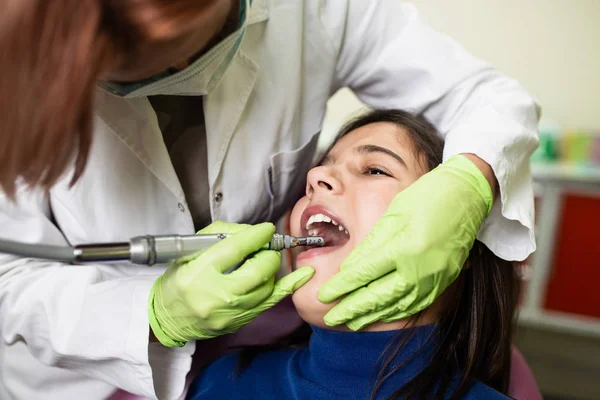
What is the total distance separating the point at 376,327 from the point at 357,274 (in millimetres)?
164

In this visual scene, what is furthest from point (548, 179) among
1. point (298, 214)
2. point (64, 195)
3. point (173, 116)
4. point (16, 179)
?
point (16, 179)

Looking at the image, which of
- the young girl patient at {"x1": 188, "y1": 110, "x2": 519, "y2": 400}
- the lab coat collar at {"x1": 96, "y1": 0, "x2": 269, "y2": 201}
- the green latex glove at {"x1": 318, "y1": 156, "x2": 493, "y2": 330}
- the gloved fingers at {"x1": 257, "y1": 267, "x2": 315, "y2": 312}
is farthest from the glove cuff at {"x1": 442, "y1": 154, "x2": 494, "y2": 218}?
the lab coat collar at {"x1": 96, "y1": 0, "x2": 269, "y2": 201}

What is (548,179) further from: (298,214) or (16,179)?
(16,179)

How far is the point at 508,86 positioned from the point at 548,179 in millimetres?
1641

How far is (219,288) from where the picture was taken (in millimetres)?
1009

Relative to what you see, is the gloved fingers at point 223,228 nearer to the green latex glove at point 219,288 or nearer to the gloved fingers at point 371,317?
the green latex glove at point 219,288

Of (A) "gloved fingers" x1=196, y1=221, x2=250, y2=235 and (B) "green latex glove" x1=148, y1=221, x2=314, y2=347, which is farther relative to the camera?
(A) "gloved fingers" x1=196, y1=221, x2=250, y2=235

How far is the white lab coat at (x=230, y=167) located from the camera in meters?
1.12

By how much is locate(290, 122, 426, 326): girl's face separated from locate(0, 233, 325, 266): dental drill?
0.76 ft

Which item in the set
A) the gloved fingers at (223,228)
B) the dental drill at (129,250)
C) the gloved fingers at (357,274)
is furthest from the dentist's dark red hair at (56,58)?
the gloved fingers at (357,274)

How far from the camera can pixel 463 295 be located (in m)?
1.24

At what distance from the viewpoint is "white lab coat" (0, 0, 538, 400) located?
112cm

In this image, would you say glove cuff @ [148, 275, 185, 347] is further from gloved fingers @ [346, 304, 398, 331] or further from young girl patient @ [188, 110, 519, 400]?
gloved fingers @ [346, 304, 398, 331]

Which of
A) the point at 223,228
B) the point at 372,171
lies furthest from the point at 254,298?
the point at 372,171
